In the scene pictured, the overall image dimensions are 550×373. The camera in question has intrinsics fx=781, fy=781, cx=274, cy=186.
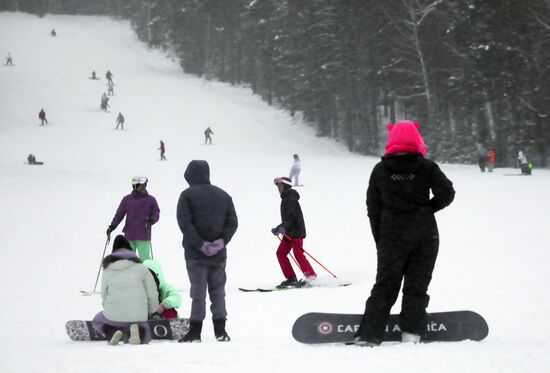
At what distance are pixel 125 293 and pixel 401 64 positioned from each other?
138ft

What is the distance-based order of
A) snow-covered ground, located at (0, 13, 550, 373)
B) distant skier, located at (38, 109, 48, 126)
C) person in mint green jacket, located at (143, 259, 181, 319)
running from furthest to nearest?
1. distant skier, located at (38, 109, 48, 126)
2. person in mint green jacket, located at (143, 259, 181, 319)
3. snow-covered ground, located at (0, 13, 550, 373)

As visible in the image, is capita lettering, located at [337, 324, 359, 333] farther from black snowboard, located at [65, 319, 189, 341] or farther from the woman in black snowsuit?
black snowboard, located at [65, 319, 189, 341]

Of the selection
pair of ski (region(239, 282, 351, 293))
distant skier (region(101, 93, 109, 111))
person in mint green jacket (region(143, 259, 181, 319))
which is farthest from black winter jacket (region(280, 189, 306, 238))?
distant skier (region(101, 93, 109, 111))

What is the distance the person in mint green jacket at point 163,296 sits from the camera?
7117 millimetres

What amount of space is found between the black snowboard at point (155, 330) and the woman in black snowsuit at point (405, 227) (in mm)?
1996

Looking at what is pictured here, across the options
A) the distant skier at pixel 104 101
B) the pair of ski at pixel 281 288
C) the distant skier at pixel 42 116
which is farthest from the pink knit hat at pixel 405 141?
the distant skier at pixel 104 101

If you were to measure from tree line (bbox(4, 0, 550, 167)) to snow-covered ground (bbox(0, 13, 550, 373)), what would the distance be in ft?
12.1

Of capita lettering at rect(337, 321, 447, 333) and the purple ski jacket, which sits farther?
the purple ski jacket

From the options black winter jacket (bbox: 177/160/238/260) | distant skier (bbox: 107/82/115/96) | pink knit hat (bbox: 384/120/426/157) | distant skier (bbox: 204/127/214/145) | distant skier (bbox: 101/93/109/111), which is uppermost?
distant skier (bbox: 107/82/115/96)

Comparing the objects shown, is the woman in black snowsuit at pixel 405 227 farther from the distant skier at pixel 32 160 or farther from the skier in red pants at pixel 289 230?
the distant skier at pixel 32 160

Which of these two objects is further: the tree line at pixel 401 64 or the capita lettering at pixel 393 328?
the tree line at pixel 401 64

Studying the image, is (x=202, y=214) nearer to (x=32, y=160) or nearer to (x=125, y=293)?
(x=125, y=293)

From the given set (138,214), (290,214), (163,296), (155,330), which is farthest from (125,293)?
(290,214)

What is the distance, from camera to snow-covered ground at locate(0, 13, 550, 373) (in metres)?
5.34
